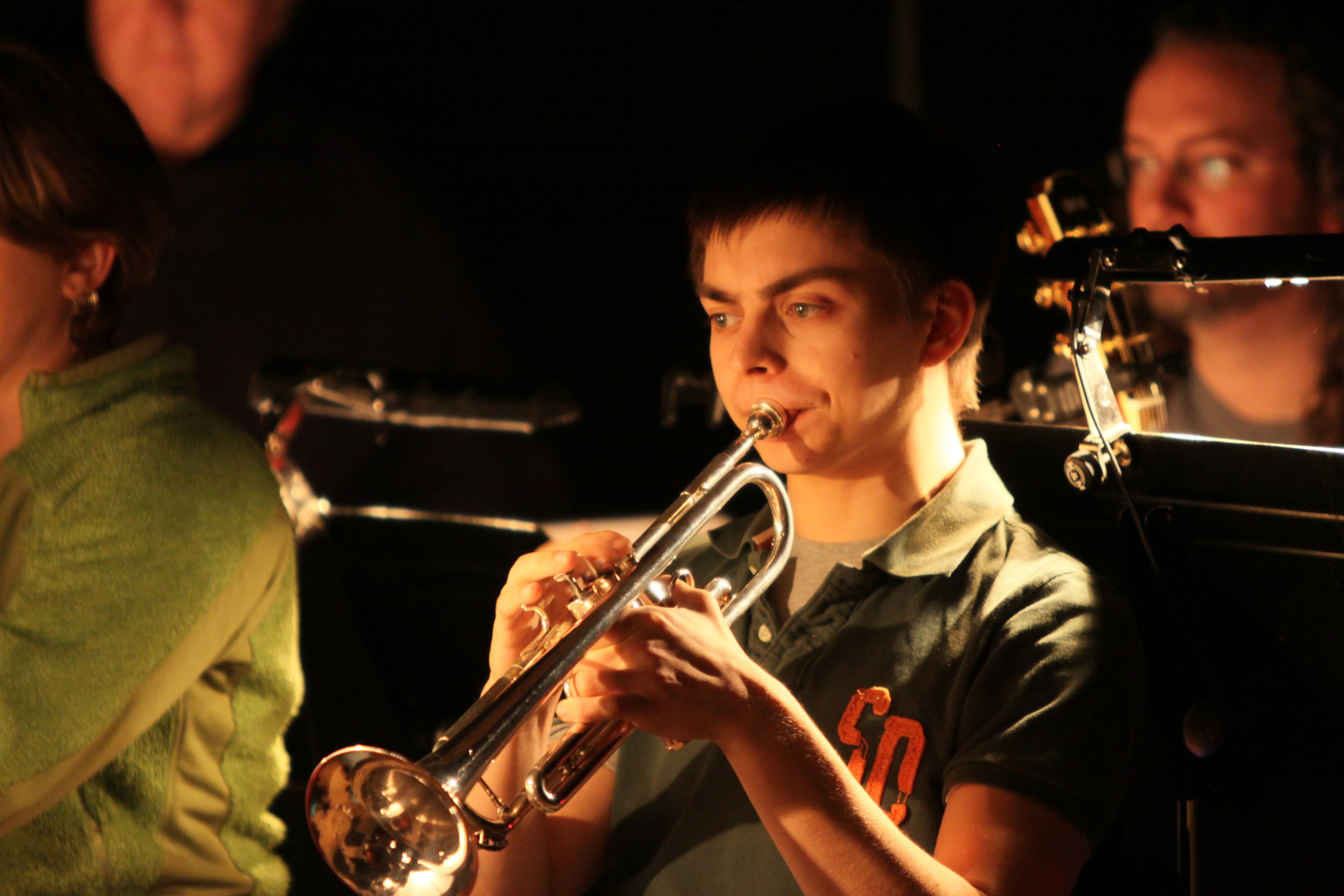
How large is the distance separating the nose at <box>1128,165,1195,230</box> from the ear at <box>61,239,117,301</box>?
2.19 metres

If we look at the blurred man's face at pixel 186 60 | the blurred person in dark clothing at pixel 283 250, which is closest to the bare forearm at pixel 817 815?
the blurred person in dark clothing at pixel 283 250

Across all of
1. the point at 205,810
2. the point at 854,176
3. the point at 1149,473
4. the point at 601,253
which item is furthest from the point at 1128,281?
the point at 601,253

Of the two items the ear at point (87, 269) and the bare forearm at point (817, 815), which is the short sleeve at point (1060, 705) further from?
the ear at point (87, 269)

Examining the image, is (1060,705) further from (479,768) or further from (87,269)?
(87,269)

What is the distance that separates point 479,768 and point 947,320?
711mm

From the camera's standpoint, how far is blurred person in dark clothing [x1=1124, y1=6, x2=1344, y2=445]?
8.68 ft

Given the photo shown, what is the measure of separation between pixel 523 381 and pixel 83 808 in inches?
46.0

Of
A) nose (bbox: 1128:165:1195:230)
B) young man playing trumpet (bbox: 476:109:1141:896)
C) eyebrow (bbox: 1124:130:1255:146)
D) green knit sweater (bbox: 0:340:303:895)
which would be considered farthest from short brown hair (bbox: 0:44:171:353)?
eyebrow (bbox: 1124:130:1255:146)

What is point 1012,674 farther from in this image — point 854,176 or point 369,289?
point 369,289

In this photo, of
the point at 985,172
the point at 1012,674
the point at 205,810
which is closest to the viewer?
the point at 1012,674

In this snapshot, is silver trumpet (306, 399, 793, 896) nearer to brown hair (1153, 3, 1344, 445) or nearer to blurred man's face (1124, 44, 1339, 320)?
blurred man's face (1124, 44, 1339, 320)

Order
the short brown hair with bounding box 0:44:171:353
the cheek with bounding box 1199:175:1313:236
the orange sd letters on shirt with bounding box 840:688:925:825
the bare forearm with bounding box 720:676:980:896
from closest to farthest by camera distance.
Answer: the bare forearm with bounding box 720:676:980:896 < the orange sd letters on shirt with bounding box 840:688:925:825 < the short brown hair with bounding box 0:44:171:353 < the cheek with bounding box 1199:175:1313:236

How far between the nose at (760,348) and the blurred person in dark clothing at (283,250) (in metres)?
2.15

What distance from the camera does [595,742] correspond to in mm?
1247
